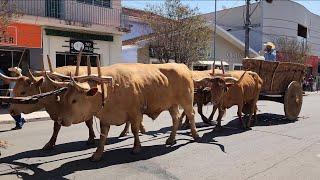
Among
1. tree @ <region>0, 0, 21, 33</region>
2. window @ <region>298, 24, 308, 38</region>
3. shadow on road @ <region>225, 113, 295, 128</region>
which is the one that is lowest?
shadow on road @ <region>225, 113, 295, 128</region>

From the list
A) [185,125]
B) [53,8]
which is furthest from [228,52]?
[185,125]

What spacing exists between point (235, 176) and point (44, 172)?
9.69 ft

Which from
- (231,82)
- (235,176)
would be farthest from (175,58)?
(235,176)

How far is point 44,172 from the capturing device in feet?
22.7

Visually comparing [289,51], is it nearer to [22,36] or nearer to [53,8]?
[53,8]

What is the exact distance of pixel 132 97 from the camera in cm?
788

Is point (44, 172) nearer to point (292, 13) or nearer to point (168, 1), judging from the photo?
point (168, 1)

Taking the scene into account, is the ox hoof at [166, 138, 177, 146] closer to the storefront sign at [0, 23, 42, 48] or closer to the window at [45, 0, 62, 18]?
the storefront sign at [0, 23, 42, 48]

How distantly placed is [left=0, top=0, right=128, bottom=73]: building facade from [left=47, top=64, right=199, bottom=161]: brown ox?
10.1m

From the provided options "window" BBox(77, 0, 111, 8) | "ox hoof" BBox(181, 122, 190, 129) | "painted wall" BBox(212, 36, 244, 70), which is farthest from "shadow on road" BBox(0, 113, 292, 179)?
"painted wall" BBox(212, 36, 244, 70)

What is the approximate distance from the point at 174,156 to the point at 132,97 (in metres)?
1.36

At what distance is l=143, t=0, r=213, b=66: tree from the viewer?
80.3ft

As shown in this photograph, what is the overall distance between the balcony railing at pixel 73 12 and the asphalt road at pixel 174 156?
889cm

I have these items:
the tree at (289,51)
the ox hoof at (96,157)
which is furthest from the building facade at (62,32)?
the tree at (289,51)
